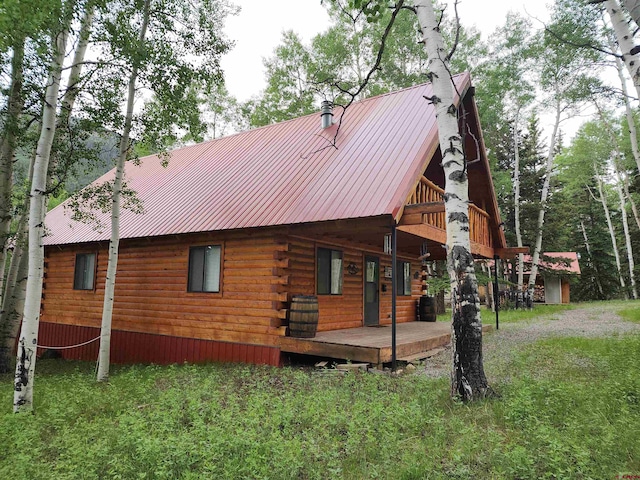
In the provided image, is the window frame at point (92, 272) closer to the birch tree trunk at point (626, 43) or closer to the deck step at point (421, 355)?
the deck step at point (421, 355)

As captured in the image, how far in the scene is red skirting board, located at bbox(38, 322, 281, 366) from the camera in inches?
337

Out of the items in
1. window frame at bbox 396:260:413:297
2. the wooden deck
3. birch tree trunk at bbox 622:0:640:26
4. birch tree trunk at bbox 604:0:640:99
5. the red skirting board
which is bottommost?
the red skirting board

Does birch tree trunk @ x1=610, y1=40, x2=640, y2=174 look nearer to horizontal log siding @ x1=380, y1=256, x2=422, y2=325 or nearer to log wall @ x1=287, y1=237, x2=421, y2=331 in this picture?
horizontal log siding @ x1=380, y1=256, x2=422, y2=325

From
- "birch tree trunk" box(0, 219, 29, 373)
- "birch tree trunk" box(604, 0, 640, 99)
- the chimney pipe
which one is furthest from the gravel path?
"birch tree trunk" box(0, 219, 29, 373)

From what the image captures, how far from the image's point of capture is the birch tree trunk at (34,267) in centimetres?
547

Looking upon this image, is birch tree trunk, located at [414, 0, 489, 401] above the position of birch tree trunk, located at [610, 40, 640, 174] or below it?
below

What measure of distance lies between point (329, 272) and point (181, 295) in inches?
143

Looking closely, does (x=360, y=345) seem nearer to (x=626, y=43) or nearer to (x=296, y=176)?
(x=296, y=176)

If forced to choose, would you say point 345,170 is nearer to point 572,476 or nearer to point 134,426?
point 134,426

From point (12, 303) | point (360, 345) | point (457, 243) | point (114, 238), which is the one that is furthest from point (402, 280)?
point (12, 303)

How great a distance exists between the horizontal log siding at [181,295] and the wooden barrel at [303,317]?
10.6 inches

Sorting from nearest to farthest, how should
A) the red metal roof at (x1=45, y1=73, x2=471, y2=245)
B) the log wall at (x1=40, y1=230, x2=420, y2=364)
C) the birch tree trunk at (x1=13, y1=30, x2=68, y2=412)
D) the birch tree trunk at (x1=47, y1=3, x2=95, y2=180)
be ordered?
1. the birch tree trunk at (x1=13, y1=30, x2=68, y2=412)
2. the birch tree trunk at (x1=47, y1=3, x2=95, y2=180)
3. the red metal roof at (x1=45, y1=73, x2=471, y2=245)
4. the log wall at (x1=40, y1=230, x2=420, y2=364)

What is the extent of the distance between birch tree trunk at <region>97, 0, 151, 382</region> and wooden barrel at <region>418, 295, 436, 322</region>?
9503 millimetres

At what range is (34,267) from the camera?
556 centimetres
